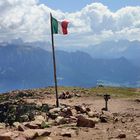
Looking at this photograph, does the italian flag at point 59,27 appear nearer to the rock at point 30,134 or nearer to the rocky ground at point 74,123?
the rocky ground at point 74,123

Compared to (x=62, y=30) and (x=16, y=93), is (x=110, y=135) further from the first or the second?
(x=16, y=93)

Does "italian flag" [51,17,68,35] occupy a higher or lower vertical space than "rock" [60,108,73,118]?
higher

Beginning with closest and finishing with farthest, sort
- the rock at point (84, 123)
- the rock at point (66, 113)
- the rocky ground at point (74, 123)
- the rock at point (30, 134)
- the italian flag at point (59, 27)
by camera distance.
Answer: the rock at point (30, 134) → the rocky ground at point (74, 123) → the rock at point (84, 123) → the rock at point (66, 113) → the italian flag at point (59, 27)

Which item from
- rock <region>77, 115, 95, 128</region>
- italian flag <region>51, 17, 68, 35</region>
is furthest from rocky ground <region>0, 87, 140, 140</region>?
italian flag <region>51, 17, 68, 35</region>

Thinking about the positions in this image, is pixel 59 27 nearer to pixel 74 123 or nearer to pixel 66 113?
pixel 66 113

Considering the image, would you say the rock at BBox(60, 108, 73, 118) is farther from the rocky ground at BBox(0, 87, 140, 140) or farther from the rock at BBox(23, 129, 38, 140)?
the rock at BBox(23, 129, 38, 140)

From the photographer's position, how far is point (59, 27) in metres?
48.8

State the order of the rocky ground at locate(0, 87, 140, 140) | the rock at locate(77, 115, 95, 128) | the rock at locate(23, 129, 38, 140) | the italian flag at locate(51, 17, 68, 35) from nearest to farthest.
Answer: the rock at locate(23, 129, 38, 140), the rocky ground at locate(0, 87, 140, 140), the rock at locate(77, 115, 95, 128), the italian flag at locate(51, 17, 68, 35)

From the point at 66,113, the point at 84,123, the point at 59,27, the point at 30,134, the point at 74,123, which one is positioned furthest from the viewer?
the point at 59,27

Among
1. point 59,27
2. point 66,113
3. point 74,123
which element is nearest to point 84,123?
point 74,123

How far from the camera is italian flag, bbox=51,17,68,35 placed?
48438 mm

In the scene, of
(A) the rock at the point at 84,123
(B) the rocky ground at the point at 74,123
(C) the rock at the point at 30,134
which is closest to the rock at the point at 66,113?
(B) the rocky ground at the point at 74,123

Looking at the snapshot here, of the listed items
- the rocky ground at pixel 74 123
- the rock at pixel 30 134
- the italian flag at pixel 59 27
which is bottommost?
the rocky ground at pixel 74 123

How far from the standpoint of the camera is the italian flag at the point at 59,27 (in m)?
48.4
